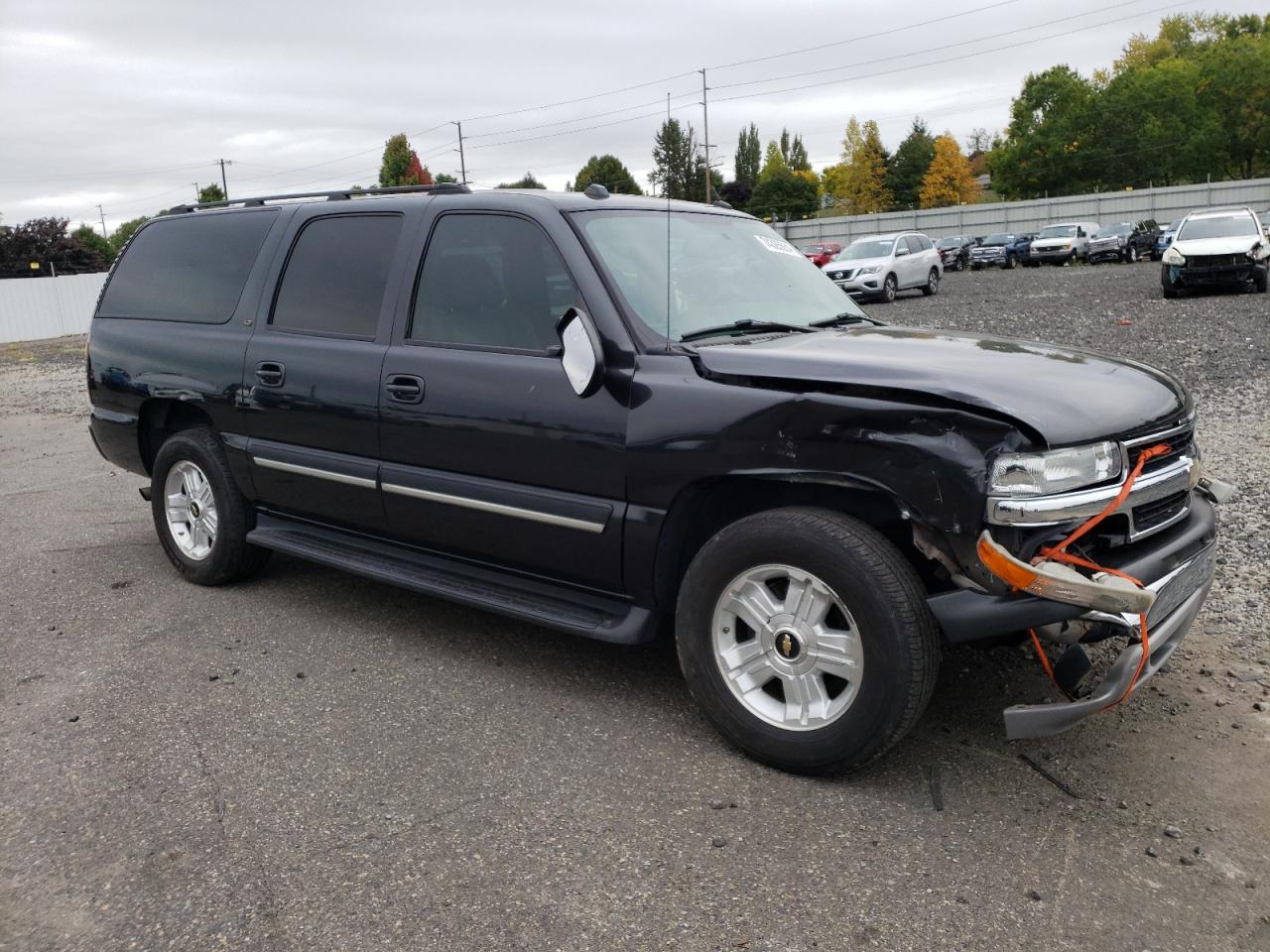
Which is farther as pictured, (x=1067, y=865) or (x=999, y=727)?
(x=999, y=727)

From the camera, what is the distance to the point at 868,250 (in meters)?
26.5

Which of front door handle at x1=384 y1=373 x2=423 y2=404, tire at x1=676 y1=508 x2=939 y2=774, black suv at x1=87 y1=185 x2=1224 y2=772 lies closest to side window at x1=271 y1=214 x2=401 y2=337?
black suv at x1=87 y1=185 x2=1224 y2=772

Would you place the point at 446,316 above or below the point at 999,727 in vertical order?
above

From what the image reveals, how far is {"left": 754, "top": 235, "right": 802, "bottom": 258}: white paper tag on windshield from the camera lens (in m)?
4.80

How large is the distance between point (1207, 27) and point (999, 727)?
117 meters

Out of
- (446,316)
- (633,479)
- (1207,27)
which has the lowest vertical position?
(633,479)

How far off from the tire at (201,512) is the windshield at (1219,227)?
19589 mm

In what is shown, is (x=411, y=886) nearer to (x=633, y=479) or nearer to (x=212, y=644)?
(x=633, y=479)

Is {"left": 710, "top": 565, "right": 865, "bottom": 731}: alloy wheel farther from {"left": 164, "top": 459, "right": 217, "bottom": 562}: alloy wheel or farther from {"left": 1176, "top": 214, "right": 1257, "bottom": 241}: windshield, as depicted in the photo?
{"left": 1176, "top": 214, "right": 1257, "bottom": 241}: windshield

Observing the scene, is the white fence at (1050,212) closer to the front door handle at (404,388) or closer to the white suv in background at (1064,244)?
the white suv in background at (1064,244)

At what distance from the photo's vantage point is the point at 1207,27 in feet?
326

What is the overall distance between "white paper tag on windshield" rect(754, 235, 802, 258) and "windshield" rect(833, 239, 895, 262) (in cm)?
2189

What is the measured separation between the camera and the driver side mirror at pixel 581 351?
372 centimetres

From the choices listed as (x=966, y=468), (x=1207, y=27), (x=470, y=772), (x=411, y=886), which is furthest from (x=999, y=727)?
(x=1207, y=27)
